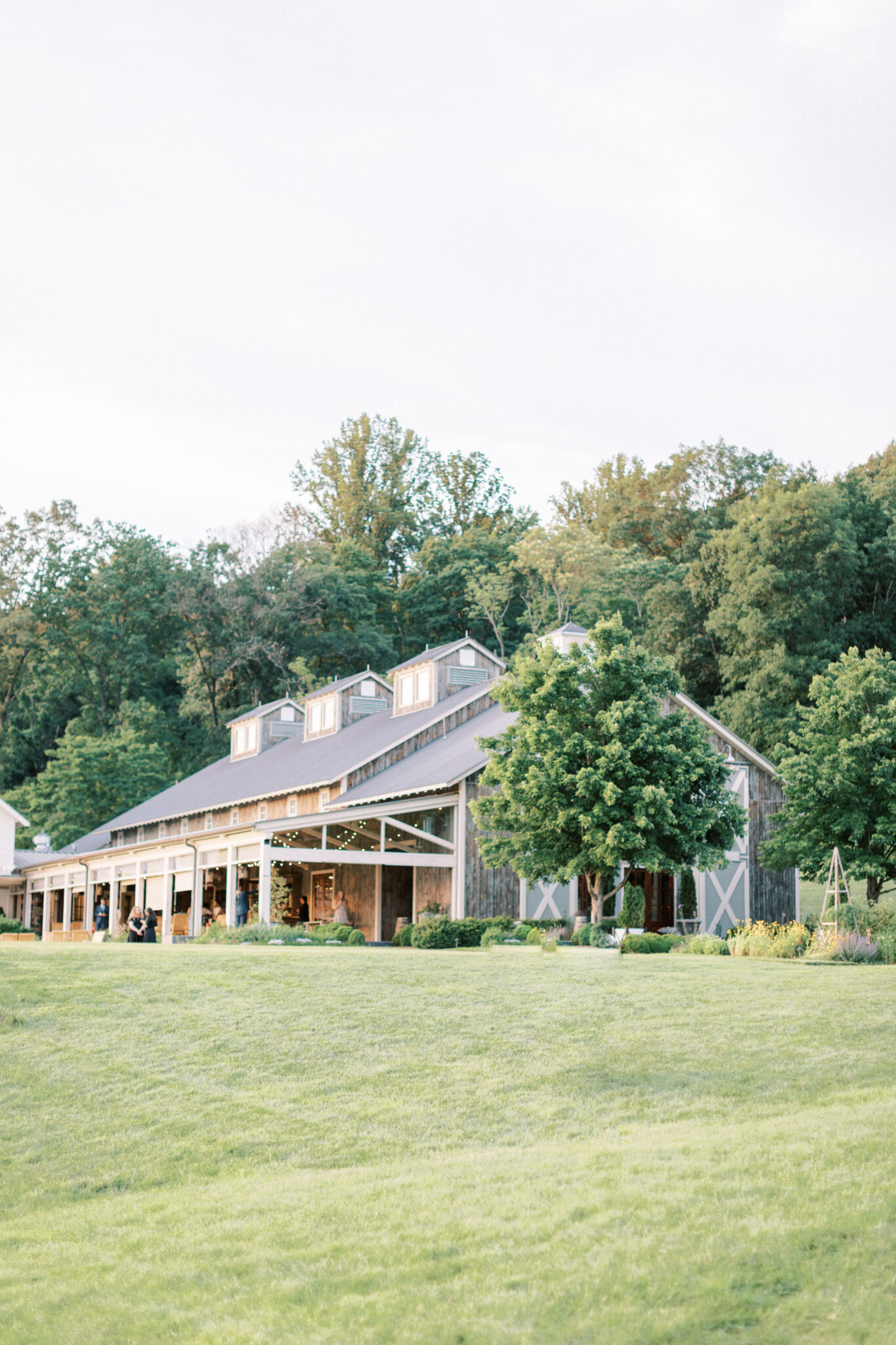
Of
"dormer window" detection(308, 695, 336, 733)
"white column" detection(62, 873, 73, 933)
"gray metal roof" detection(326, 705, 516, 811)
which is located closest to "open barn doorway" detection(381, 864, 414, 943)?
"gray metal roof" detection(326, 705, 516, 811)

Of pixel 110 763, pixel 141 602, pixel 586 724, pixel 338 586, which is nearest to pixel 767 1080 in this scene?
pixel 586 724

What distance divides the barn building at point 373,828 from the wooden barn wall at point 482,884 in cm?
3

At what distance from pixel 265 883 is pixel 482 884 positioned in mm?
4671

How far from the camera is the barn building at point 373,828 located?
90.7 feet

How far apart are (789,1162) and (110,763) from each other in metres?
48.3

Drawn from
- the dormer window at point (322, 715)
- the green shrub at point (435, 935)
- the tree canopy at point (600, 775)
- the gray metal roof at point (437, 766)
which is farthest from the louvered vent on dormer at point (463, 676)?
the green shrub at point (435, 935)

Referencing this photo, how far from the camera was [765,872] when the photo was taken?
31.8m

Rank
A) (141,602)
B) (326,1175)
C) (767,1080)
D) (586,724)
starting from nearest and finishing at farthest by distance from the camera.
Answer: (326,1175) < (767,1080) < (586,724) < (141,602)

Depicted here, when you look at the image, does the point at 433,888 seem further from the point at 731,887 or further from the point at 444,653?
the point at 444,653

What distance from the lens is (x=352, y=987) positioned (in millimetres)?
15820

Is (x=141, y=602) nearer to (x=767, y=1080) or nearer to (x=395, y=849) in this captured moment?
(x=395, y=849)

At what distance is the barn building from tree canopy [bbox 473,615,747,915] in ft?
4.38

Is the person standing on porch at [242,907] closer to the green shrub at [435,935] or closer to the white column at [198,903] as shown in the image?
the white column at [198,903]

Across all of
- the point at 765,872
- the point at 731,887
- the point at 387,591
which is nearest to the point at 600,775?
the point at 731,887
